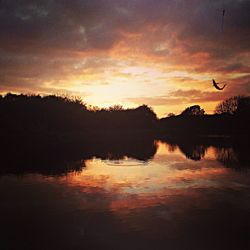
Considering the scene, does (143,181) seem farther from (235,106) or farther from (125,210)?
(235,106)

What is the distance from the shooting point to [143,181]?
61.2 feet

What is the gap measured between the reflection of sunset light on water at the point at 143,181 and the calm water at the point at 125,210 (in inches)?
1.9

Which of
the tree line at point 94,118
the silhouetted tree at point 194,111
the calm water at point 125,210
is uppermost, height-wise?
the silhouetted tree at point 194,111

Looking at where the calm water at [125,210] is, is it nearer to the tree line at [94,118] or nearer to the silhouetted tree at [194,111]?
the tree line at [94,118]

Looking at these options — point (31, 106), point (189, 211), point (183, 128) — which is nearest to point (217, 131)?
point (183, 128)

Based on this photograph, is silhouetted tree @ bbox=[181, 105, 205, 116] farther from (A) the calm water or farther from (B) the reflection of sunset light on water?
(A) the calm water

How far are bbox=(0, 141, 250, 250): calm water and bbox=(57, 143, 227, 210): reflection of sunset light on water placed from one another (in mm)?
49

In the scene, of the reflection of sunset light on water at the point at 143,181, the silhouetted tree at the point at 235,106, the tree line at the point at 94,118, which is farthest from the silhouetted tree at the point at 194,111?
the reflection of sunset light on water at the point at 143,181

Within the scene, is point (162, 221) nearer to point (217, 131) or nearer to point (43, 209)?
point (43, 209)

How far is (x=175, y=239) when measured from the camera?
9.73 meters

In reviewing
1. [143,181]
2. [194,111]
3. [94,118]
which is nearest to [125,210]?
[143,181]

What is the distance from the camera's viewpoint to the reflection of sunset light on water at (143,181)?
14695 millimetres

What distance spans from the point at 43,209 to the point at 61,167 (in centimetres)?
1091

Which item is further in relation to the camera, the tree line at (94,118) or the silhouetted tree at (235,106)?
the silhouetted tree at (235,106)
